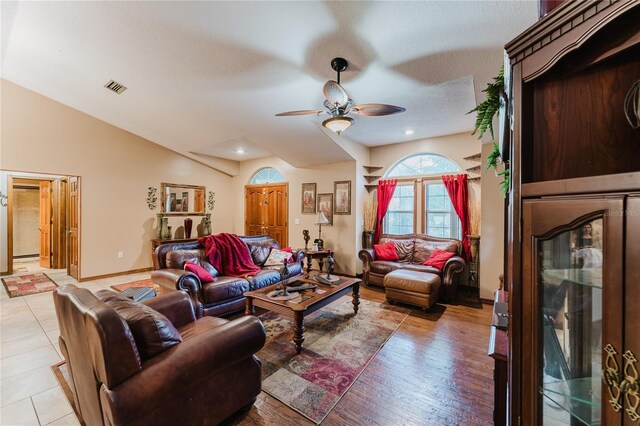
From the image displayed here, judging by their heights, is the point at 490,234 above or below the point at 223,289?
above

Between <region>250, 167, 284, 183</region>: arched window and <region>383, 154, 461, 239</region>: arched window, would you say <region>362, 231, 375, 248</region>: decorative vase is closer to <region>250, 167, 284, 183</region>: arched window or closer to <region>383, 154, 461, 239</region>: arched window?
<region>383, 154, 461, 239</region>: arched window

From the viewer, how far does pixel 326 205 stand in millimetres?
5688

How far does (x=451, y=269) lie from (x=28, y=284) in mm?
7356

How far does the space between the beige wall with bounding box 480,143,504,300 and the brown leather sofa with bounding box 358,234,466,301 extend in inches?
13.7

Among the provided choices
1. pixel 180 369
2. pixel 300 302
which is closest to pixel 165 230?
pixel 300 302

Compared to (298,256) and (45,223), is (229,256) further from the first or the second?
(45,223)

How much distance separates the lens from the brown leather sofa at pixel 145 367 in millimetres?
1178

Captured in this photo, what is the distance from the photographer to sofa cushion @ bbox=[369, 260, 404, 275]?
4362mm

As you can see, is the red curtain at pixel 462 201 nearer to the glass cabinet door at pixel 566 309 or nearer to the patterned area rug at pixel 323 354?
the patterned area rug at pixel 323 354

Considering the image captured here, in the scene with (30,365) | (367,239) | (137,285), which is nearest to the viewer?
(30,365)

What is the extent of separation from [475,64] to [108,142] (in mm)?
6373

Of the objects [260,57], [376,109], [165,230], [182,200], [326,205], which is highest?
[260,57]

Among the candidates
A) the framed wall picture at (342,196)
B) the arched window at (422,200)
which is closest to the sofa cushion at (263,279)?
the framed wall picture at (342,196)

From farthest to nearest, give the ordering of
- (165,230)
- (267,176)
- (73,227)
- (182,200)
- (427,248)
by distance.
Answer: (267,176), (182,200), (165,230), (73,227), (427,248)
